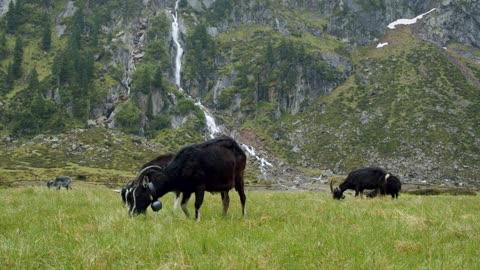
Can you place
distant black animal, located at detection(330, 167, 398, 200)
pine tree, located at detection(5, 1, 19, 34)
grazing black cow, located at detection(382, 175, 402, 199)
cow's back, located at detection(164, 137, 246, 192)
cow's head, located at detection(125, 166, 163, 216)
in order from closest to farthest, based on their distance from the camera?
cow's head, located at detection(125, 166, 163, 216), cow's back, located at detection(164, 137, 246, 192), grazing black cow, located at detection(382, 175, 402, 199), distant black animal, located at detection(330, 167, 398, 200), pine tree, located at detection(5, 1, 19, 34)

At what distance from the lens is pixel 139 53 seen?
544 feet

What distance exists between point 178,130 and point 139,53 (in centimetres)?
4909

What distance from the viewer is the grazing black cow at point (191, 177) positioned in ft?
37.5

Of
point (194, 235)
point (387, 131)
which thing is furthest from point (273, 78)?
point (194, 235)

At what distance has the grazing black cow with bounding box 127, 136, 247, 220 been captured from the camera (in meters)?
11.4

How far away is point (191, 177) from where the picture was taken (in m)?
11.6

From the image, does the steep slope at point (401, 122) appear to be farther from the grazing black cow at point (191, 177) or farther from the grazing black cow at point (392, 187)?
the grazing black cow at point (191, 177)

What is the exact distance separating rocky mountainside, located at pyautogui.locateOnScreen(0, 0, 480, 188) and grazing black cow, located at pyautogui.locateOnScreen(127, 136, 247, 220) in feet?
298

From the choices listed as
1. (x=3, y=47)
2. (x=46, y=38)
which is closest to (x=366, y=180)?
(x=3, y=47)

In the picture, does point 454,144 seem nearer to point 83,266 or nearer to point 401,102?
point 401,102

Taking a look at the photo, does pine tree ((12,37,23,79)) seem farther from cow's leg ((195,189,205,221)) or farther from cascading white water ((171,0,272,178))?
cow's leg ((195,189,205,221))

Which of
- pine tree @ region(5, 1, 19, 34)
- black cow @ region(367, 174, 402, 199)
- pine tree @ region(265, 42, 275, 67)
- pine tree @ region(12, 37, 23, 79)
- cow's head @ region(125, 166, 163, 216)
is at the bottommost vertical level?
black cow @ region(367, 174, 402, 199)

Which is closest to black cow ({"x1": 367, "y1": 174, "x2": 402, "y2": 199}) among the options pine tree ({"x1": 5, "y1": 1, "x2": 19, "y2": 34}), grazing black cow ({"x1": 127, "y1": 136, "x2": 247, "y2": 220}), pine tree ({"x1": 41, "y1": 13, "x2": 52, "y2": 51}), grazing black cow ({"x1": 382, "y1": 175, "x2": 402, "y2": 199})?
grazing black cow ({"x1": 382, "y1": 175, "x2": 402, "y2": 199})

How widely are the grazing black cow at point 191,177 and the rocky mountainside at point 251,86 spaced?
90917 mm
